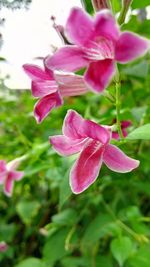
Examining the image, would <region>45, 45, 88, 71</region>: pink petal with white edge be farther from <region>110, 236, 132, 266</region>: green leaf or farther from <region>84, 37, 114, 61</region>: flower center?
<region>110, 236, 132, 266</region>: green leaf

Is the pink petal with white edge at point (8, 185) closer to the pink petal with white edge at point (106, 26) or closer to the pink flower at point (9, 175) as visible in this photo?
the pink flower at point (9, 175)

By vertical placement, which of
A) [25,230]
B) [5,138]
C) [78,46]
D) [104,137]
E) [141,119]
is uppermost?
[78,46]

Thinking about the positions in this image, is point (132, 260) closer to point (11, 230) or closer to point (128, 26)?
point (128, 26)

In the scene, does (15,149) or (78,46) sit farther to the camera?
(15,149)

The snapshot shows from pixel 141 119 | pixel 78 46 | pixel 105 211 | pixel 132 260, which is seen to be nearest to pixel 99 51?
pixel 78 46

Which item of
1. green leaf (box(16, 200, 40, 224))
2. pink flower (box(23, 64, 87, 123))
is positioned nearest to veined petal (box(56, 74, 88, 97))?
pink flower (box(23, 64, 87, 123))

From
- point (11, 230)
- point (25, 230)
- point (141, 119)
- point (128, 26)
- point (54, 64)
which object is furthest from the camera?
point (25, 230)

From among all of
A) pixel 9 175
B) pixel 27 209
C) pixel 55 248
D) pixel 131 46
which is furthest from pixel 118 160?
pixel 27 209

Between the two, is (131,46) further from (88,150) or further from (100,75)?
(88,150)
